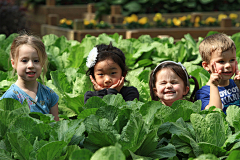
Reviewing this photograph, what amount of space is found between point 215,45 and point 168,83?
512 millimetres

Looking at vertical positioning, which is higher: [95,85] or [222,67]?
[222,67]

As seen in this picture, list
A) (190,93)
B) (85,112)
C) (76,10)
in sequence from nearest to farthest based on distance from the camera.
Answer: (85,112)
(190,93)
(76,10)

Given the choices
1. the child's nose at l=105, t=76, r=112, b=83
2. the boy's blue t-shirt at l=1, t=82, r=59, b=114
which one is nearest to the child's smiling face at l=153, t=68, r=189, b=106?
the child's nose at l=105, t=76, r=112, b=83

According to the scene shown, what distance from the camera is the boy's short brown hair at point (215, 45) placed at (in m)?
2.77

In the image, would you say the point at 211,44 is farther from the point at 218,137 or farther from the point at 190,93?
the point at 218,137

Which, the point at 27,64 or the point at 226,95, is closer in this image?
the point at 27,64

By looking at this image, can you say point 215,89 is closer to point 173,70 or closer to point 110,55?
point 173,70

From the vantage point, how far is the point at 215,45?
2801 mm

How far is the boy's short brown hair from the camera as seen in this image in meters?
2.77

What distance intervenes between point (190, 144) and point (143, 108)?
1.15ft

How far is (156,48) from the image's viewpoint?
4035 mm

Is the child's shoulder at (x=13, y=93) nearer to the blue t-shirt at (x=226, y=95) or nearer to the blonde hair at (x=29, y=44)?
the blonde hair at (x=29, y=44)

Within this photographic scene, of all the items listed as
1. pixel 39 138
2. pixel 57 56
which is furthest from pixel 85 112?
pixel 57 56

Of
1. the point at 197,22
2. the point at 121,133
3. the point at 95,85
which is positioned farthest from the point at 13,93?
the point at 197,22
